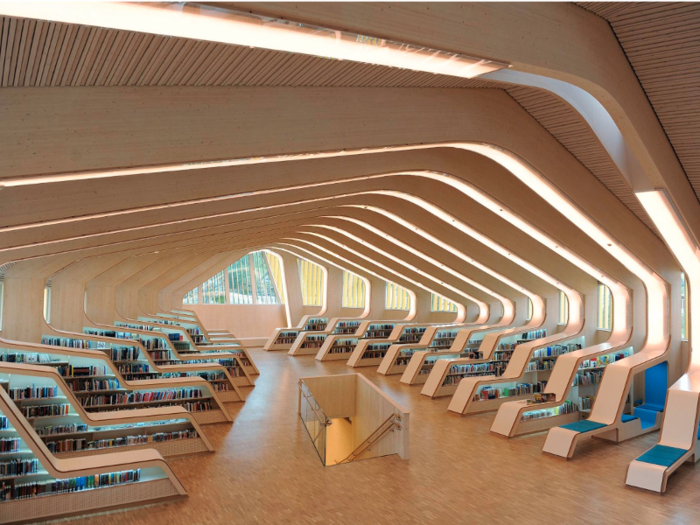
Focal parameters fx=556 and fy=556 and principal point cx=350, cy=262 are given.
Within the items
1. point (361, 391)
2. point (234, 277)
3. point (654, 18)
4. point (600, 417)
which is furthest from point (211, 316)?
point (654, 18)

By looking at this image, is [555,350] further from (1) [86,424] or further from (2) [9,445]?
(2) [9,445]

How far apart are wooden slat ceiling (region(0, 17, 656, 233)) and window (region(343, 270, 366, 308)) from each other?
23.7 metres

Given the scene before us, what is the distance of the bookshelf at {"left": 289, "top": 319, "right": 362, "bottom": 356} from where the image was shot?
24000 millimetres

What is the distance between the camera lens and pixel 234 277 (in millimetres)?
31594

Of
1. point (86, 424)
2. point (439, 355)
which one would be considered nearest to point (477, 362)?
point (439, 355)

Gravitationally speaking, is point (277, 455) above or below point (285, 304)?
below

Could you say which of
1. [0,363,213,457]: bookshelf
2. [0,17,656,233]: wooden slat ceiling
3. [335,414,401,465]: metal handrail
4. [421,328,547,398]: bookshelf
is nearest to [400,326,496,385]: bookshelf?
[421,328,547,398]: bookshelf

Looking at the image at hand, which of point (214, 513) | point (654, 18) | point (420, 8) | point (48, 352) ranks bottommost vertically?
point (214, 513)

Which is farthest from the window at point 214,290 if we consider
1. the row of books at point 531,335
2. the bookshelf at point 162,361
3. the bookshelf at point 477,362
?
the row of books at point 531,335

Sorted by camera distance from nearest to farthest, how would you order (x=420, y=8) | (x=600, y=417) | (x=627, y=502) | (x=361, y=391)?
(x=420, y=8) < (x=627, y=502) < (x=600, y=417) < (x=361, y=391)

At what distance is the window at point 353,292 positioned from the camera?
29.9 meters

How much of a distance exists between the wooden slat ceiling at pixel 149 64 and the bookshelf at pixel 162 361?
9408 mm

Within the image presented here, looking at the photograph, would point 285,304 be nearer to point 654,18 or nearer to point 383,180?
point 383,180

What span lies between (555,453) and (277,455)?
5.07m
